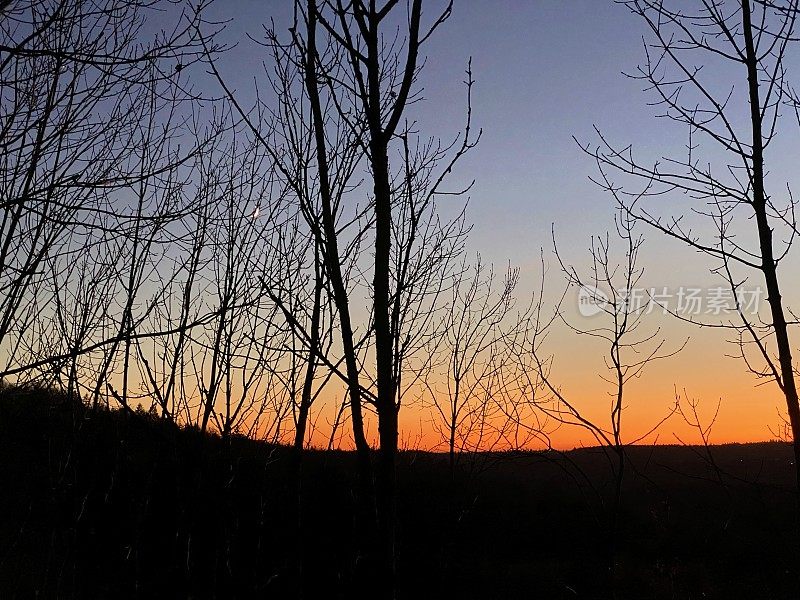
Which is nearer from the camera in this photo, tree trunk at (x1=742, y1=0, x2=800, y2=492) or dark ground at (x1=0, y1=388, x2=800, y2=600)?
tree trunk at (x1=742, y1=0, x2=800, y2=492)

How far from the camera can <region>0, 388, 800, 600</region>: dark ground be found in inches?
223

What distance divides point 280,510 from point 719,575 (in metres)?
5.87

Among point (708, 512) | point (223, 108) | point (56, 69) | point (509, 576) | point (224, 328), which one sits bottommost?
point (509, 576)

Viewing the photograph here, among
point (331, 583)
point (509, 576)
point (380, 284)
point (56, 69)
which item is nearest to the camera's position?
point (380, 284)

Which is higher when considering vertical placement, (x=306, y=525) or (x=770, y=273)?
(x=770, y=273)

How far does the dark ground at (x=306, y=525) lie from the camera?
18.6 ft

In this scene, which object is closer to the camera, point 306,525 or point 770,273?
point 770,273

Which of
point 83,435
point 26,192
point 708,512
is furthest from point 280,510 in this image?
point 708,512

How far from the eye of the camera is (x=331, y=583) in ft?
22.7

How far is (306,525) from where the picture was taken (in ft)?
25.5

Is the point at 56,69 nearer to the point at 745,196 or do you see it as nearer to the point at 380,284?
the point at 380,284

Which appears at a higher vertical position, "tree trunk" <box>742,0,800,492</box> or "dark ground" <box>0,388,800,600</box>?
"tree trunk" <box>742,0,800,492</box>

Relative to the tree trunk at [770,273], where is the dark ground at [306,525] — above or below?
below

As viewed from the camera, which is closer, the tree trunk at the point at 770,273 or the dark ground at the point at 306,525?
the tree trunk at the point at 770,273
